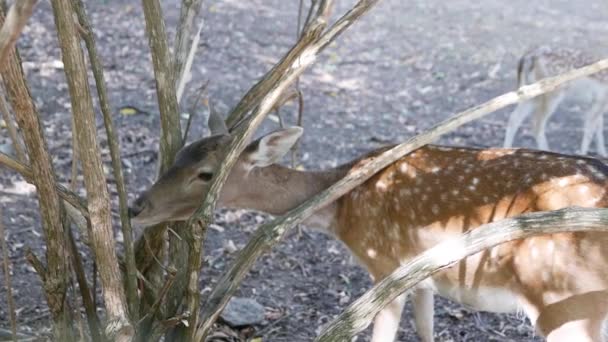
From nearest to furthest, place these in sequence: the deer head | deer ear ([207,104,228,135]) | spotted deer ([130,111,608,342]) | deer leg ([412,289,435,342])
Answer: spotted deer ([130,111,608,342]) < the deer head < deer ear ([207,104,228,135]) < deer leg ([412,289,435,342])

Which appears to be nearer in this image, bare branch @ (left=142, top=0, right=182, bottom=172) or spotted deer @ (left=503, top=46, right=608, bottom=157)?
bare branch @ (left=142, top=0, right=182, bottom=172)

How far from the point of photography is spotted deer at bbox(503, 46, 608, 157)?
8.05 meters

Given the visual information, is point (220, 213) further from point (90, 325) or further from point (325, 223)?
point (90, 325)

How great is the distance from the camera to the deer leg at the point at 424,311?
443cm

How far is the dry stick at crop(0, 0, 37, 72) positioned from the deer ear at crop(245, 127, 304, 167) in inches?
75.8

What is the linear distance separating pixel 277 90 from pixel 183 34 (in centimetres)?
74

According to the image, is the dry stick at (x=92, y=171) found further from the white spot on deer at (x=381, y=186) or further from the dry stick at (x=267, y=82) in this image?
the white spot on deer at (x=381, y=186)

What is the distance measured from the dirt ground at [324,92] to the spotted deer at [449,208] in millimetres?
440

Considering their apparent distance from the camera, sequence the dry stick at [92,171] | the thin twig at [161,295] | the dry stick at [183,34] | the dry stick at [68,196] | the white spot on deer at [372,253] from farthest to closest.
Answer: the white spot on deer at [372,253] < the dry stick at [183,34] < the thin twig at [161,295] < the dry stick at [68,196] < the dry stick at [92,171]

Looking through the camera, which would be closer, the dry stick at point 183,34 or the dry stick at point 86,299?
the dry stick at point 86,299

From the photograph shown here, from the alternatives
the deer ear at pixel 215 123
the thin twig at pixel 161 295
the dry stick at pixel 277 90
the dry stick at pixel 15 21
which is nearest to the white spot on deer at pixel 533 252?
the dry stick at pixel 277 90

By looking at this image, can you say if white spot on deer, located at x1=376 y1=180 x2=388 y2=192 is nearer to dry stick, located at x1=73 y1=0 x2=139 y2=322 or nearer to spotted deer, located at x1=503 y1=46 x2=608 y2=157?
dry stick, located at x1=73 y1=0 x2=139 y2=322

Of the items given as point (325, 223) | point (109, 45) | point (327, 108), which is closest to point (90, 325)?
point (325, 223)

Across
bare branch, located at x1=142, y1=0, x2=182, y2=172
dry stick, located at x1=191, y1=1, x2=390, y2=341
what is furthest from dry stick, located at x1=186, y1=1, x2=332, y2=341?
bare branch, located at x1=142, y1=0, x2=182, y2=172
